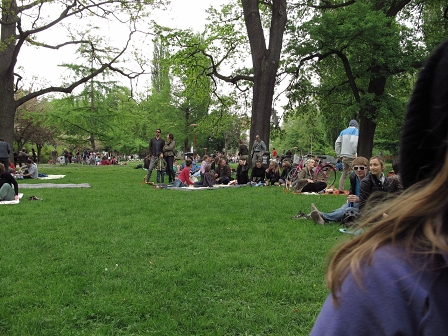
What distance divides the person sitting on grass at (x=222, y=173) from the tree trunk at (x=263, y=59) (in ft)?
6.55

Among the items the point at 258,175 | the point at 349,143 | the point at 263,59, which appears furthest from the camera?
the point at 263,59

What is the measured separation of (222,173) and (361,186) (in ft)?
31.2

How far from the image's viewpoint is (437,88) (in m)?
0.77

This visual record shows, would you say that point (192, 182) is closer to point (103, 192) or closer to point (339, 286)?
point (103, 192)

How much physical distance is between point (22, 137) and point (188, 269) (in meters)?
40.2

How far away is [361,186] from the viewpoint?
6.45m

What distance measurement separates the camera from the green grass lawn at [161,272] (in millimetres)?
3434

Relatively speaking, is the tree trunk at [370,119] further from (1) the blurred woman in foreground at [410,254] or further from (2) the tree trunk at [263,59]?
(1) the blurred woman in foreground at [410,254]

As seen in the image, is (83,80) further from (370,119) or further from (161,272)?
(161,272)

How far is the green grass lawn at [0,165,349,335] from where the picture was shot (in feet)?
11.3

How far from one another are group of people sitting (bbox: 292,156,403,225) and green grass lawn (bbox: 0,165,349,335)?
34cm

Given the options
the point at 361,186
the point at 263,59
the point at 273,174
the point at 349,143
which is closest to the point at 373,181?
the point at 361,186

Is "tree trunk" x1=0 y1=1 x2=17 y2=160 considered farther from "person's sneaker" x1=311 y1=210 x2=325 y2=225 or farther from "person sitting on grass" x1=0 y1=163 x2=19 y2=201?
"person's sneaker" x1=311 y1=210 x2=325 y2=225

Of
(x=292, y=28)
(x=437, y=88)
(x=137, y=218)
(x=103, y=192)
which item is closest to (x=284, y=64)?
(x=292, y=28)
